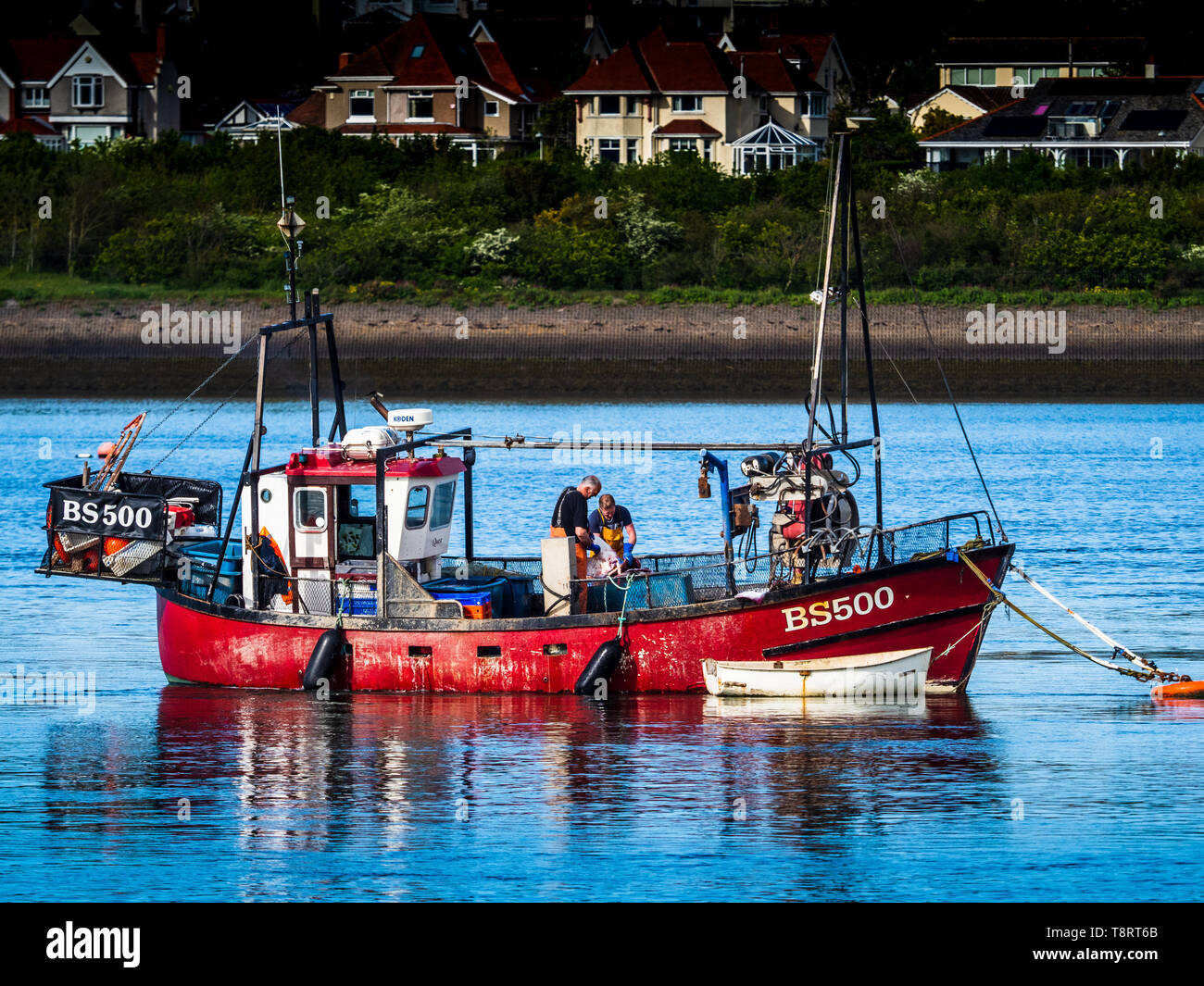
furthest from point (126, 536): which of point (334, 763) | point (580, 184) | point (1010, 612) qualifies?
point (580, 184)

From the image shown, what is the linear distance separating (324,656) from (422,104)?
77896 millimetres

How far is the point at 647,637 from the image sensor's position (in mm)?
20484

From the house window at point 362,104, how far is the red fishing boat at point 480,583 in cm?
7666

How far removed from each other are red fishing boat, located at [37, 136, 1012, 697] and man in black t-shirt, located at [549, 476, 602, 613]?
77 mm

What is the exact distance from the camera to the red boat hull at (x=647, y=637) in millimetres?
20031

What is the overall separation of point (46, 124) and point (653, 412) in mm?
49047

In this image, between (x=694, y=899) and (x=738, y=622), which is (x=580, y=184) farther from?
(x=694, y=899)

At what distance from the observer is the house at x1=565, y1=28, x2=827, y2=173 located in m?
93.6

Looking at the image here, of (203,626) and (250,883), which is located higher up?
(203,626)

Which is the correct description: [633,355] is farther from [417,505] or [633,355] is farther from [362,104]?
[417,505]

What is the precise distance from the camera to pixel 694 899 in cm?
1491

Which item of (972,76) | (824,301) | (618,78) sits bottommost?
(824,301)
